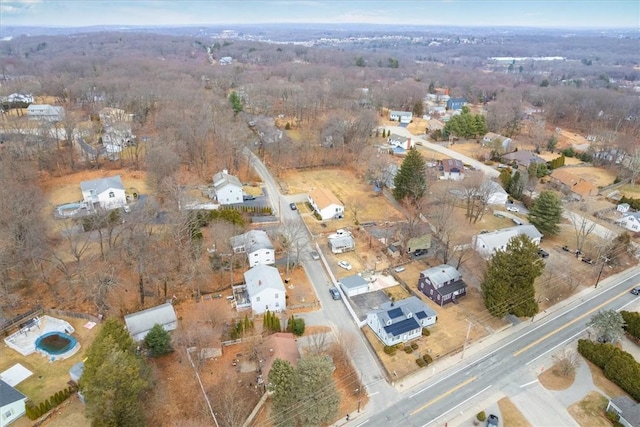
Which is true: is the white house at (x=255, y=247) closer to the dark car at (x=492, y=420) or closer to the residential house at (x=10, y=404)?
the residential house at (x=10, y=404)

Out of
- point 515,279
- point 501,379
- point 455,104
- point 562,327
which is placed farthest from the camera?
point 455,104

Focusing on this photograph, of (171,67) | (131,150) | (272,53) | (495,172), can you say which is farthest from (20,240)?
(272,53)

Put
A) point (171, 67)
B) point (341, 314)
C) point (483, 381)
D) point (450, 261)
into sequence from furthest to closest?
point (171, 67) < point (450, 261) < point (341, 314) < point (483, 381)

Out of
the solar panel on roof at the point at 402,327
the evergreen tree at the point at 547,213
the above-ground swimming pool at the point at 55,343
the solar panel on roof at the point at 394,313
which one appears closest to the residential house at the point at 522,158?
the evergreen tree at the point at 547,213

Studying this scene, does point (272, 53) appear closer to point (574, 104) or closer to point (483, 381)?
point (574, 104)

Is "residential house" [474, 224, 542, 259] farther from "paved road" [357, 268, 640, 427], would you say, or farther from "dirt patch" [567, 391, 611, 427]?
"dirt patch" [567, 391, 611, 427]

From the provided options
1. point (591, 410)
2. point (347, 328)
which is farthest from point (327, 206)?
point (591, 410)

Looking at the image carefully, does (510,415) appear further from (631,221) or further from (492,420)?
(631,221)

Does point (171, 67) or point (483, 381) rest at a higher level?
point (171, 67)
